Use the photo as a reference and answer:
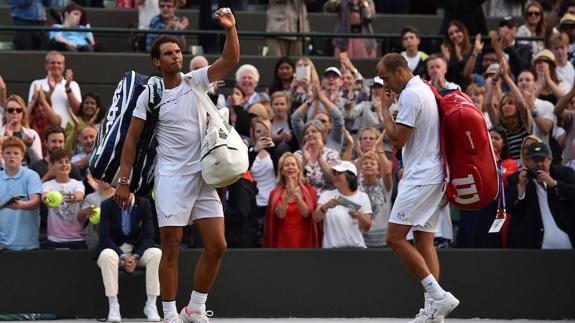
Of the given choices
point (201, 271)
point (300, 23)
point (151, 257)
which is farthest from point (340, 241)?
point (300, 23)

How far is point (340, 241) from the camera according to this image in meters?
13.5

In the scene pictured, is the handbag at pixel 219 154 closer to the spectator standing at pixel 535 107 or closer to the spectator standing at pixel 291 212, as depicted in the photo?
the spectator standing at pixel 291 212

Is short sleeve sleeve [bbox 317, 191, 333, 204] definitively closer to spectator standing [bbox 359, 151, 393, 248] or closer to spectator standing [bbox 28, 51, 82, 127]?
spectator standing [bbox 359, 151, 393, 248]

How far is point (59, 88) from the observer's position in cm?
1591

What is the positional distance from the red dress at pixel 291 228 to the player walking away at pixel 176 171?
2643 millimetres

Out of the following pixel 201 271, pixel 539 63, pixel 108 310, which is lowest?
pixel 108 310

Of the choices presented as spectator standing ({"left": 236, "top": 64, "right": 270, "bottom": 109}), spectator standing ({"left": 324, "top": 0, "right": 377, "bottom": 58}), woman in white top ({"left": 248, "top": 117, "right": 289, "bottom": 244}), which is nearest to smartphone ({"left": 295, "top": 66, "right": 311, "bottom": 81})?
spectator standing ({"left": 236, "top": 64, "right": 270, "bottom": 109})

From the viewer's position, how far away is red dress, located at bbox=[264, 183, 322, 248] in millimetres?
13531

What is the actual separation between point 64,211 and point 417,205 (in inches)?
166

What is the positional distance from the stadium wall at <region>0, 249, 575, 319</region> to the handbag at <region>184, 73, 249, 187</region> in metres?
2.63

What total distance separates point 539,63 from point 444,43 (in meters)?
1.62

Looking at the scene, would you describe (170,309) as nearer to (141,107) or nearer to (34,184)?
(141,107)

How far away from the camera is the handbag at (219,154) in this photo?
420 inches

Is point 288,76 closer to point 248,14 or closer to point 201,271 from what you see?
point 248,14
